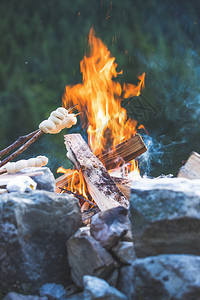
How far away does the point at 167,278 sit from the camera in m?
0.95

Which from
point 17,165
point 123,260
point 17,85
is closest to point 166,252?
point 123,260

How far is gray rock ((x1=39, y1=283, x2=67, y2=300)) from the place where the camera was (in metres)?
1.23

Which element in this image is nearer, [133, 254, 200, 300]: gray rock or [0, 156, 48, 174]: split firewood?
[133, 254, 200, 300]: gray rock

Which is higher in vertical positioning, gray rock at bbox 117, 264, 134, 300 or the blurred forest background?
the blurred forest background

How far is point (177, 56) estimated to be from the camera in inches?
184

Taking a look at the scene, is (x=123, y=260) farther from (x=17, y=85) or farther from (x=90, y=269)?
(x=17, y=85)

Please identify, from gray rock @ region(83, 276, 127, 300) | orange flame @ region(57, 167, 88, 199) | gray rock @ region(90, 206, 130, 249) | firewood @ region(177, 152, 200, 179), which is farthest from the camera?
orange flame @ region(57, 167, 88, 199)

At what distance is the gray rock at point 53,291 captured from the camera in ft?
Result: 4.04

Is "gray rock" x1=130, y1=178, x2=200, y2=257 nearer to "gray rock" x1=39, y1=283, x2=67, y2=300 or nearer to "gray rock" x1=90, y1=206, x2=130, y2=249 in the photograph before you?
"gray rock" x1=90, y1=206, x2=130, y2=249

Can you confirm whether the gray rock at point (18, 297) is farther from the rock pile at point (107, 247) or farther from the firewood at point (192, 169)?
the firewood at point (192, 169)

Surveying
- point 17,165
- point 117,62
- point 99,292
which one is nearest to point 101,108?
point 17,165

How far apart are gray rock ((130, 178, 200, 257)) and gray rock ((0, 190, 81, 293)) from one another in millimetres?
418

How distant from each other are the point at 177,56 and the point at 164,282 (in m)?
4.38

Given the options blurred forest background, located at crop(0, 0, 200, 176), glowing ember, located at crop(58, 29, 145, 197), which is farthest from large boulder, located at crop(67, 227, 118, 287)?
blurred forest background, located at crop(0, 0, 200, 176)
